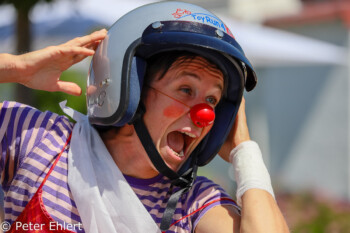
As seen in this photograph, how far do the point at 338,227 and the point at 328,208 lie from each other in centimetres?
75

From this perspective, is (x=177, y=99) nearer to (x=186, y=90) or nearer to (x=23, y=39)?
(x=186, y=90)

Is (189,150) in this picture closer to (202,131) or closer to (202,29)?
(202,131)

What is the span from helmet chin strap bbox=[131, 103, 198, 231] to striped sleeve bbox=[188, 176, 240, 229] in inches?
1.8

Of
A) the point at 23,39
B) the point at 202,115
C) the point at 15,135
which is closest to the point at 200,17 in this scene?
the point at 202,115

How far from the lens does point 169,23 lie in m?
2.38

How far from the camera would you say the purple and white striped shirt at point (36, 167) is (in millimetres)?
2266


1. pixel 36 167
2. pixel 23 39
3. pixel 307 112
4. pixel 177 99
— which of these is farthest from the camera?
pixel 307 112

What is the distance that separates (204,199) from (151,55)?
1.84 feet

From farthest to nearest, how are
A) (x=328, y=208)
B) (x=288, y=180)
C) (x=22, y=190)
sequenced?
(x=288, y=180)
(x=328, y=208)
(x=22, y=190)

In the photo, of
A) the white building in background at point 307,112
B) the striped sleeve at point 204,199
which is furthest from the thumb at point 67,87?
the white building in background at point 307,112

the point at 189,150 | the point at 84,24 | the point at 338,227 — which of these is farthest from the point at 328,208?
the point at 189,150

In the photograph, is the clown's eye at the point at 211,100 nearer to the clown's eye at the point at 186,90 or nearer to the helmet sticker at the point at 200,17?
the clown's eye at the point at 186,90

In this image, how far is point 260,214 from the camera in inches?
91.5

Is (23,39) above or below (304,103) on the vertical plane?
above
